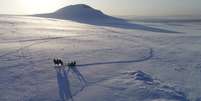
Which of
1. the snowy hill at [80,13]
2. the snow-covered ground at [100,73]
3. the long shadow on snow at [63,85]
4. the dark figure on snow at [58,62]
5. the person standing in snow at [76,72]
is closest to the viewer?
the long shadow on snow at [63,85]

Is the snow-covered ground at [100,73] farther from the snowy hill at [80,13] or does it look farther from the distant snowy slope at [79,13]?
the distant snowy slope at [79,13]

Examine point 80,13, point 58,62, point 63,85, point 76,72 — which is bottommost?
point 63,85

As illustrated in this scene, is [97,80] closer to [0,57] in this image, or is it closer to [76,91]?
[76,91]

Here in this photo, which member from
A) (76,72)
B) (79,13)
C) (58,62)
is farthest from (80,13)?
(76,72)

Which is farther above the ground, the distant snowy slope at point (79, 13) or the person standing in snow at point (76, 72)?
the distant snowy slope at point (79, 13)

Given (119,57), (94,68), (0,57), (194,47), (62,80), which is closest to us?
(62,80)

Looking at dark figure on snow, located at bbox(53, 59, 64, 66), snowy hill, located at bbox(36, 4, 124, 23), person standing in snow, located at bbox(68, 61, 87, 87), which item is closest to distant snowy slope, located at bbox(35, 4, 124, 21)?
snowy hill, located at bbox(36, 4, 124, 23)

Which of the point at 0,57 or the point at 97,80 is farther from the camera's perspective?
the point at 0,57

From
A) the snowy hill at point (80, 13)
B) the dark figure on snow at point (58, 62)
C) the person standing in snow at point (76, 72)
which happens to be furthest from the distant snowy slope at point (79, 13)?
the dark figure on snow at point (58, 62)

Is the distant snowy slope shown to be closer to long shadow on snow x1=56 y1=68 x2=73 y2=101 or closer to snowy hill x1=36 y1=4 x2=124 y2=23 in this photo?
snowy hill x1=36 y1=4 x2=124 y2=23

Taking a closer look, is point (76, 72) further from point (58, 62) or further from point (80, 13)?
point (80, 13)

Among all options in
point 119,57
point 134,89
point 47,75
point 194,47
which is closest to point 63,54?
point 119,57
